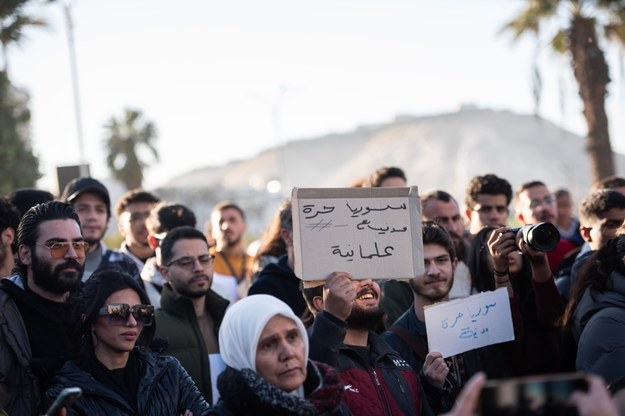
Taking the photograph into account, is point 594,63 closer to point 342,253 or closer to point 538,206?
point 538,206

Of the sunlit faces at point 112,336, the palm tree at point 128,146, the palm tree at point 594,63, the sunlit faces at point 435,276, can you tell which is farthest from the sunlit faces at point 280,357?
the palm tree at point 128,146

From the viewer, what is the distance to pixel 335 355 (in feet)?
13.1

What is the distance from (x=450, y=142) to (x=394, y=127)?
79.6ft

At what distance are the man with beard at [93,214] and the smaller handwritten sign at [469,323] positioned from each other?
8.42ft

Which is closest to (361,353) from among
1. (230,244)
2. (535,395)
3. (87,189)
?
(535,395)

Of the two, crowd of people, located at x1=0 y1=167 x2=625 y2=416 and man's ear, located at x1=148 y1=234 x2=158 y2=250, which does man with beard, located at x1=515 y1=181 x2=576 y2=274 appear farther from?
man's ear, located at x1=148 y1=234 x2=158 y2=250

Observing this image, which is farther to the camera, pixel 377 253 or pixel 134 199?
pixel 134 199

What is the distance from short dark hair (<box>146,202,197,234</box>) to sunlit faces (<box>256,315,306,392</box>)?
342cm

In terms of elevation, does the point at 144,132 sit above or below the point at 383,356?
above

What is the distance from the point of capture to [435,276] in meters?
5.12

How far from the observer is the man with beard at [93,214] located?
6.50 metres

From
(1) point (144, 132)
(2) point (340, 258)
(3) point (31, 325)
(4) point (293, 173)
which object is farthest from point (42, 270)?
(4) point (293, 173)

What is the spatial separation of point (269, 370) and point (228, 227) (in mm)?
5300

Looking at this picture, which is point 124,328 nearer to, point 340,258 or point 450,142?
point 340,258
